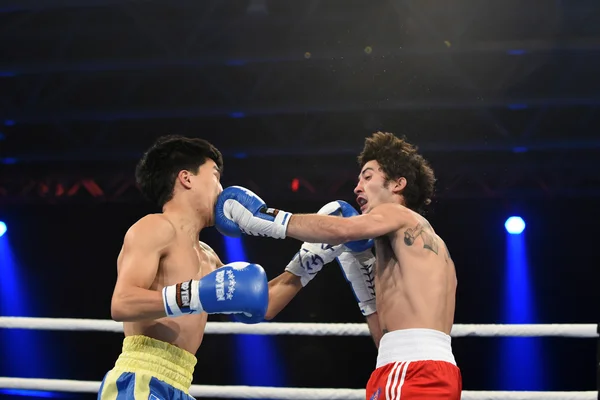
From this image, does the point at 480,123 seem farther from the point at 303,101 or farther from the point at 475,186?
the point at 303,101

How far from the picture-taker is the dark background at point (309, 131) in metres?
4.99

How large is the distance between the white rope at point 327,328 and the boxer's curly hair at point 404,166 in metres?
0.50

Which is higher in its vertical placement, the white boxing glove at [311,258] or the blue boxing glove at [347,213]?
the blue boxing glove at [347,213]

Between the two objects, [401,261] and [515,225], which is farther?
[515,225]

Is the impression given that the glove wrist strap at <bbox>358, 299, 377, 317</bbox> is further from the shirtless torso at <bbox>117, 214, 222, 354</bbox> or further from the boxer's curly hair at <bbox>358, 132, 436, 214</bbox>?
the shirtless torso at <bbox>117, 214, 222, 354</bbox>

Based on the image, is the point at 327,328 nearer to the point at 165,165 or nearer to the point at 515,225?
the point at 165,165

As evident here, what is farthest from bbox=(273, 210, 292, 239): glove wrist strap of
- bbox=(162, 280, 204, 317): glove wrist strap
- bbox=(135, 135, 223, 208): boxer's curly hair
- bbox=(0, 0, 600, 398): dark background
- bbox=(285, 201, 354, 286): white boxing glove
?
bbox=(0, 0, 600, 398): dark background

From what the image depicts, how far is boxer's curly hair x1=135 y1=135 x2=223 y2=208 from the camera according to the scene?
2.08 meters

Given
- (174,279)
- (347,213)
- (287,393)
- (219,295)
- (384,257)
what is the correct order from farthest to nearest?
1. (287,393)
2. (347,213)
3. (384,257)
4. (174,279)
5. (219,295)

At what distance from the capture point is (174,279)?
74.8 inches

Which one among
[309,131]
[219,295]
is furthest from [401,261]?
[309,131]

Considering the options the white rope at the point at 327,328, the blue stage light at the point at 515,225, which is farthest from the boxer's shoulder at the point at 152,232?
the blue stage light at the point at 515,225

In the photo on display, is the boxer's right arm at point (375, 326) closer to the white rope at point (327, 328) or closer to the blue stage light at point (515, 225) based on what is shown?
the white rope at point (327, 328)

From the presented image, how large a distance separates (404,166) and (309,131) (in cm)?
343
